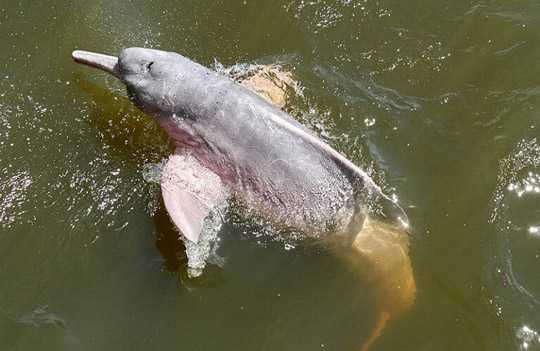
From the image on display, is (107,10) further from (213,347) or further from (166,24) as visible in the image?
(213,347)

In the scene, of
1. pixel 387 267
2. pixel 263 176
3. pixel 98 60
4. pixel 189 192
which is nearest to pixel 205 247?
pixel 189 192

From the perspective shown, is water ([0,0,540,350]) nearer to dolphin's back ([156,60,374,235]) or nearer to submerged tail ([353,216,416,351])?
submerged tail ([353,216,416,351])

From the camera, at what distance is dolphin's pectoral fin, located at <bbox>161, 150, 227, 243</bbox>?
246 inches

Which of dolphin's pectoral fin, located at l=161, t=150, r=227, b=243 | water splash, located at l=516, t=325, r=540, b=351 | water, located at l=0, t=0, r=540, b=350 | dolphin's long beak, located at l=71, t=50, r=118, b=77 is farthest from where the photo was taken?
dolphin's long beak, located at l=71, t=50, r=118, b=77

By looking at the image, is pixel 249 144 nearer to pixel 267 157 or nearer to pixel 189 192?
pixel 267 157

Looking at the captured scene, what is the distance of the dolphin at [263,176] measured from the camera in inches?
246

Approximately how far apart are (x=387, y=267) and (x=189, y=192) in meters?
2.13

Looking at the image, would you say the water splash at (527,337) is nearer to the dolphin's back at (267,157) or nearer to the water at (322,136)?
the water at (322,136)

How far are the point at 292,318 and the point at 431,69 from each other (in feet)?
11.7

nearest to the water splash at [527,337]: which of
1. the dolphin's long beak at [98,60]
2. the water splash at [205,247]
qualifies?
the water splash at [205,247]

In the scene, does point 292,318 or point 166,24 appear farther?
point 166,24

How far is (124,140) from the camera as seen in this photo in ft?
24.2

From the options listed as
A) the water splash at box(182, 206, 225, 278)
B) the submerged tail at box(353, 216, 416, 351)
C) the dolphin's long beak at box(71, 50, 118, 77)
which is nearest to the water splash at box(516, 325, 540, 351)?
the submerged tail at box(353, 216, 416, 351)

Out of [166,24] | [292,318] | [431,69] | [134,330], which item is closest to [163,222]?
[134,330]
